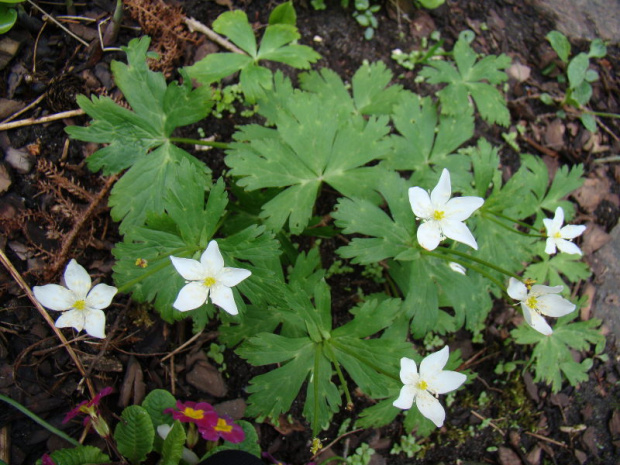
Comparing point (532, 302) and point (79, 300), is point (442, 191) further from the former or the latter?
point (79, 300)

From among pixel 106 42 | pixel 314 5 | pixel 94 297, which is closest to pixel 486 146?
pixel 314 5

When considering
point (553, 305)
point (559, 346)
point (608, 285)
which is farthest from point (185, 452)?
point (608, 285)

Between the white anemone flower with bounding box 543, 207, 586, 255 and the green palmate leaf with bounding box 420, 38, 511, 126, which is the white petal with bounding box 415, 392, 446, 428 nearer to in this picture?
the white anemone flower with bounding box 543, 207, 586, 255

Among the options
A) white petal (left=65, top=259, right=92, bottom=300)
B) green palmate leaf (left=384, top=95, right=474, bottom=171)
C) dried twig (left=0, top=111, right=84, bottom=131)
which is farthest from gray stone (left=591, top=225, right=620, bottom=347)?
dried twig (left=0, top=111, right=84, bottom=131)

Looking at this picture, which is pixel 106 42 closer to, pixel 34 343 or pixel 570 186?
pixel 34 343

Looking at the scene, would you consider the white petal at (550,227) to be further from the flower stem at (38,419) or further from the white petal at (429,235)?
the flower stem at (38,419)

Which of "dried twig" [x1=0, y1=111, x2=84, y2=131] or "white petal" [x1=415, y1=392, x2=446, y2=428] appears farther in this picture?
"dried twig" [x1=0, y1=111, x2=84, y2=131]
